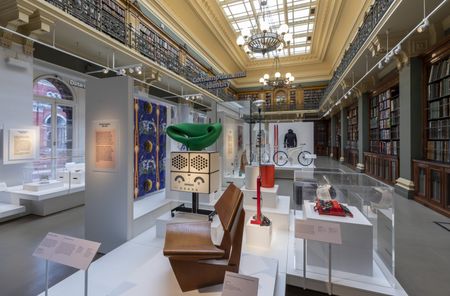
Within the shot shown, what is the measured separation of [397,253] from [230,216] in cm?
225

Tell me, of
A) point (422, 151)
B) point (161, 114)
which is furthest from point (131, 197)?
point (422, 151)

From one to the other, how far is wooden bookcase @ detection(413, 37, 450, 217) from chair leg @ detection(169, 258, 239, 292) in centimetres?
413

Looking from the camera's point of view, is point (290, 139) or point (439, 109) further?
point (290, 139)

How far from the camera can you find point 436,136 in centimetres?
416

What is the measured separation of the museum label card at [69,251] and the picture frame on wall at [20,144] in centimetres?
422

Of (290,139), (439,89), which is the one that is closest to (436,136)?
(439,89)

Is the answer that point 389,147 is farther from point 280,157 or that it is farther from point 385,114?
point 280,157

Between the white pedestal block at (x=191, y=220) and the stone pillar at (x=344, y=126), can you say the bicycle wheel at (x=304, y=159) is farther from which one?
the white pedestal block at (x=191, y=220)

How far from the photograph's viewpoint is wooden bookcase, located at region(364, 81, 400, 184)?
5652mm

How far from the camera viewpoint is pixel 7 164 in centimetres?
432

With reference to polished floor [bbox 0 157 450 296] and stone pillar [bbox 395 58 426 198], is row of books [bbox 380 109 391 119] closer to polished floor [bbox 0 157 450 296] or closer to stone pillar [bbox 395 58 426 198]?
stone pillar [bbox 395 58 426 198]

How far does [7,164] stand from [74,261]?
4712 mm

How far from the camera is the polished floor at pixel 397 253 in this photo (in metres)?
1.86

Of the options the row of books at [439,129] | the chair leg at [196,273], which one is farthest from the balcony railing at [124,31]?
the row of books at [439,129]
